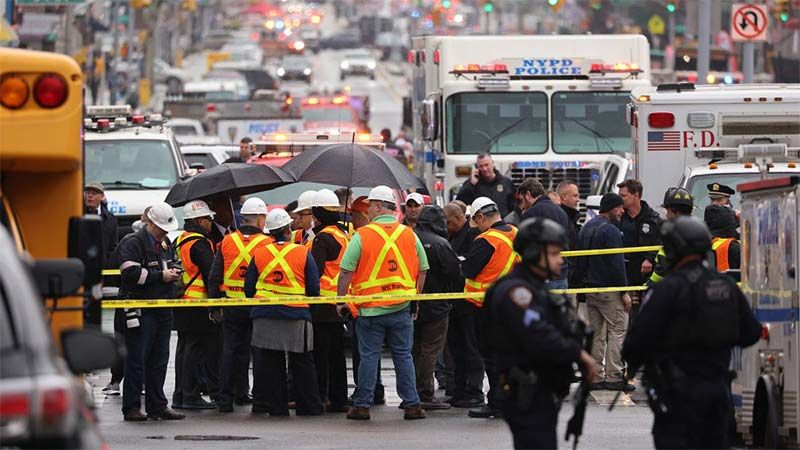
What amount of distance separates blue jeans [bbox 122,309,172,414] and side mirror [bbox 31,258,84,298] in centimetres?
560

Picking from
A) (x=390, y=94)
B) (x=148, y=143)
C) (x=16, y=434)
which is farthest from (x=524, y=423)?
(x=390, y=94)

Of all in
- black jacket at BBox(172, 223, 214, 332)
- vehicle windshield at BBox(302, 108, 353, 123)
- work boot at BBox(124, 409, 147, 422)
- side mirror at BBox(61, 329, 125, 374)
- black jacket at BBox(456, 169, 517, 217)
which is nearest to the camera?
side mirror at BBox(61, 329, 125, 374)

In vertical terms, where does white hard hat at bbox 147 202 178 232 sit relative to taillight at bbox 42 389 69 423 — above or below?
above

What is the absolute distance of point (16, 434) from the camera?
5.86m

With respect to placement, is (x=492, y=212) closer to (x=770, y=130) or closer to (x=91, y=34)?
(x=770, y=130)

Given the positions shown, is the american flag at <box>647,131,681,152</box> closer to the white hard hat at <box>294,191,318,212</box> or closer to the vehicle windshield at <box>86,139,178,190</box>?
the white hard hat at <box>294,191,318,212</box>

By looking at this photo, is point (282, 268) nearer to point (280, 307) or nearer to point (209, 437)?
point (280, 307)

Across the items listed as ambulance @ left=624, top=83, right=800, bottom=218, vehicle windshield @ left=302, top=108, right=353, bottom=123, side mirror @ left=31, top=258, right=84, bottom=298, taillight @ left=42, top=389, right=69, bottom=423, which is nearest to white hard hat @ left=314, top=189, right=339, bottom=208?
ambulance @ left=624, top=83, right=800, bottom=218

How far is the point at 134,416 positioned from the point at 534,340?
5.97 metres

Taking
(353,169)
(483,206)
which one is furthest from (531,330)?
(353,169)

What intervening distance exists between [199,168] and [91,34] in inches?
1913

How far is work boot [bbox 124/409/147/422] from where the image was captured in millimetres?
13578

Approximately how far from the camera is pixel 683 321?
28.4ft

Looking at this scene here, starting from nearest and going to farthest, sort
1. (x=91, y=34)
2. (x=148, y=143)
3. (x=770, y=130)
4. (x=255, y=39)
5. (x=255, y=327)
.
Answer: (x=255, y=327) < (x=770, y=130) < (x=148, y=143) < (x=91, y=34) < (x=255, y=39)
